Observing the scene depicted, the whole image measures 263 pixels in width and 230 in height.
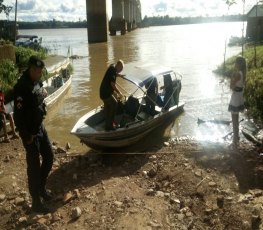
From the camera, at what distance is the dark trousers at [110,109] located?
9.45 metres

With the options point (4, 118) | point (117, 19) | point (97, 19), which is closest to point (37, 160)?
point (4, 118)

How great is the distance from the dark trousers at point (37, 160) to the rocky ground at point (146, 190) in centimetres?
55

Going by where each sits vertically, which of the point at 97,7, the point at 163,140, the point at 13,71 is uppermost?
the point at 97,7

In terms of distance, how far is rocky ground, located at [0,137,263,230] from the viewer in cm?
597

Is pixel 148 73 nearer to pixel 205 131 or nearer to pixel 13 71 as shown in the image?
pixel 205 131

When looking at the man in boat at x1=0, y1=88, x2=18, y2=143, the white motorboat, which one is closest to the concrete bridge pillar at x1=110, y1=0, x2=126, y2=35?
the white motorboat

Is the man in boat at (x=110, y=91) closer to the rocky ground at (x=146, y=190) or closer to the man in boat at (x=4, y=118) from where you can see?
the rocky ground at (x=146, y=190)

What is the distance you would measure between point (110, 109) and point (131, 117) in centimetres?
125

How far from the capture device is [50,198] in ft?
22.5

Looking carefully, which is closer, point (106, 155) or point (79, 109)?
point (106, 155)

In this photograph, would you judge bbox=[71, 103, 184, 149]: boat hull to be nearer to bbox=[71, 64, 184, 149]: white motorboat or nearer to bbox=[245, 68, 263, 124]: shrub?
bbox=[71, 64, 184, 149]: white motorboat

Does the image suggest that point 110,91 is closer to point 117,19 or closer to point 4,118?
point 4,118

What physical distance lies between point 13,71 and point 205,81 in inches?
457

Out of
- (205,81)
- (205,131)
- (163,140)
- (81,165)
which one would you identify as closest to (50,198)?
(81,165)
